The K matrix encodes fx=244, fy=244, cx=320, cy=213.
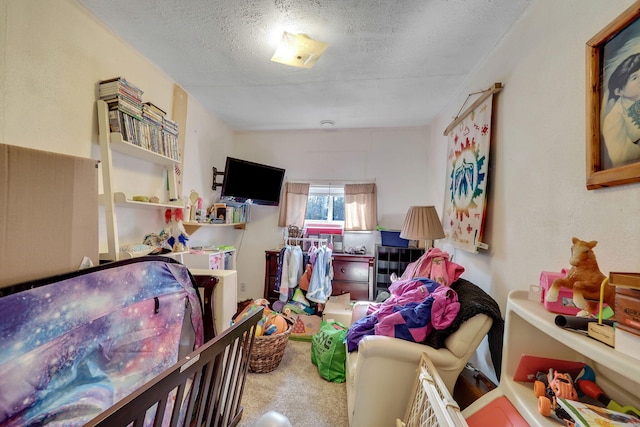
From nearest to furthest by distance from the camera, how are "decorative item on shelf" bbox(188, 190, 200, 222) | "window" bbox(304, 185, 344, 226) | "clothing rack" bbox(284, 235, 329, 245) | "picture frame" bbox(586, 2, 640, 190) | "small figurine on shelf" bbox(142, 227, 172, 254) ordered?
"picture frame" bbox(586, 2, 640, 190) → "small figurine on shelf" bbox(142, 227, 172, 254) → "decorative item on shelf" bbox(188, 190, 200, 222) → "clothing rack" bbox(284, 235, 329, 245) → "window" bbox(304, 185, 344, 226)

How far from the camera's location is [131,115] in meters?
1.67

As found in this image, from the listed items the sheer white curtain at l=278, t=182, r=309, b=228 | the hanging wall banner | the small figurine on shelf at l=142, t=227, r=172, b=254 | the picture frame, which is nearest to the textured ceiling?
the hanging wall banner

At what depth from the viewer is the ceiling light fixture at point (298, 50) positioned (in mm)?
1709

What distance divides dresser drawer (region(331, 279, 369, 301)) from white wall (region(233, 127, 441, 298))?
0.58m

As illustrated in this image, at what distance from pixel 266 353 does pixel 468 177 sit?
85.8 inches

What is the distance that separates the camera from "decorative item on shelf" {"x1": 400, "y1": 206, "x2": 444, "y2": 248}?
7.35 ft

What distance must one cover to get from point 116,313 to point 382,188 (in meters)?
3.08

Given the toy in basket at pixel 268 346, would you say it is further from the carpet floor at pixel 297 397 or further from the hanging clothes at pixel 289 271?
the hanging clothes at pixel 289 271

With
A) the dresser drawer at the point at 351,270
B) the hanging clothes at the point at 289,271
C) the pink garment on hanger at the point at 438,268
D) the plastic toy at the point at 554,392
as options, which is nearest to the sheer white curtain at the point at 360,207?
the dresser drawer at the point at 351,270

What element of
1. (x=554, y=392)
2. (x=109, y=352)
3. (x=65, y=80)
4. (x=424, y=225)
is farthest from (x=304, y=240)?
(x=554, y=392)

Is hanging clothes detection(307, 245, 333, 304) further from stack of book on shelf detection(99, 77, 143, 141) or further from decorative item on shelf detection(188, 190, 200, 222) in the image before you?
stack of book on shelf detection(99, 77, 143, 141)

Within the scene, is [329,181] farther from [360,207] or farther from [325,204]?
[360,207]

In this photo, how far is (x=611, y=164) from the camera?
864 millimetres

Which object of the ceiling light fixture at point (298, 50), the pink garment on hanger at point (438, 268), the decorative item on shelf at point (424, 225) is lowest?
the pink garment on hanger at point (438, 268)
